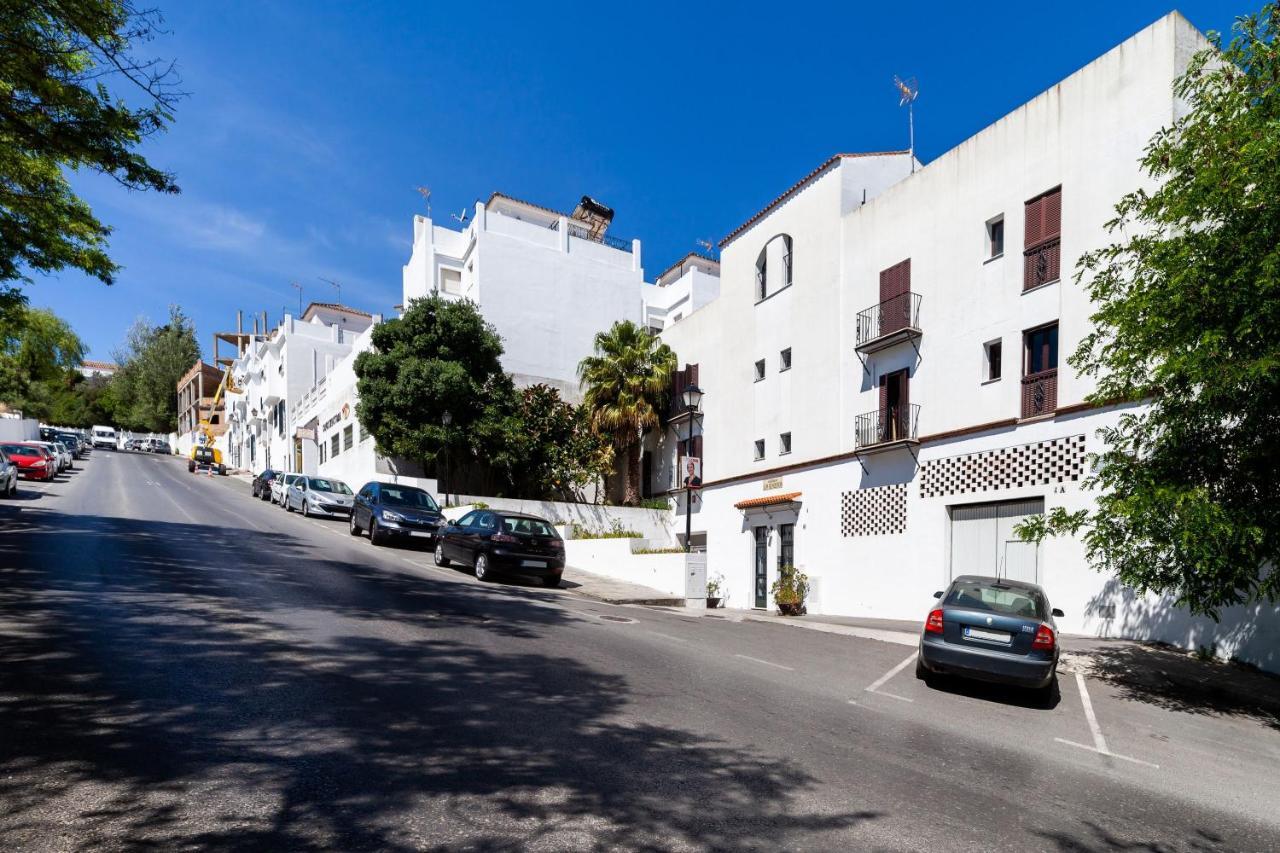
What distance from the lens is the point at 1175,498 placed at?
866cm

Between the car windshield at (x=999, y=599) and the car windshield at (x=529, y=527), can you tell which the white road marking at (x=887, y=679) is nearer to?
the car windshield at (x=999, y=599)

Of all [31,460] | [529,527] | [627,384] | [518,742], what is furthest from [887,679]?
[31,460]

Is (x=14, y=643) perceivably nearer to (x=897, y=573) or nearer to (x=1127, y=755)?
(x=1127, y=755)

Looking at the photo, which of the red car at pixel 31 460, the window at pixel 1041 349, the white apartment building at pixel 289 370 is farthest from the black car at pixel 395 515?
the white apartment building at pixel 289 370

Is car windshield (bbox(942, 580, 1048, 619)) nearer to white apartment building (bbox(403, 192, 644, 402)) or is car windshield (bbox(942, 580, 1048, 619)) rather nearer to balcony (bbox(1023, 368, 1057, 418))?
balcony (bbox(1023, 368, 1057, 418))

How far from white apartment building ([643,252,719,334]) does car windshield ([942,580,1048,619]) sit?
3432 cm

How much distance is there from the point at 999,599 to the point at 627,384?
70.8ft

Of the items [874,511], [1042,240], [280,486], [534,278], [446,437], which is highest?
[534,278]

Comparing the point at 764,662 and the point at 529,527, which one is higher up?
the point at 529,527

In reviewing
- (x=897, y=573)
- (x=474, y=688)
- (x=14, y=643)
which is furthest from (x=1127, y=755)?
(x=897, y=573)

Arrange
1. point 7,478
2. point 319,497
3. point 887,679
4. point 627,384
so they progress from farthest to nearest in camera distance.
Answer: point 627,384 < point 319,497 < point 7,478 < point 887,679

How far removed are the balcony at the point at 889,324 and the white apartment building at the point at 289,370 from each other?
37.9 metres

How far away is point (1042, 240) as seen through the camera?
53.8ft

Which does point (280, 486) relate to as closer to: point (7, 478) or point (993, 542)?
point (7, 478)
